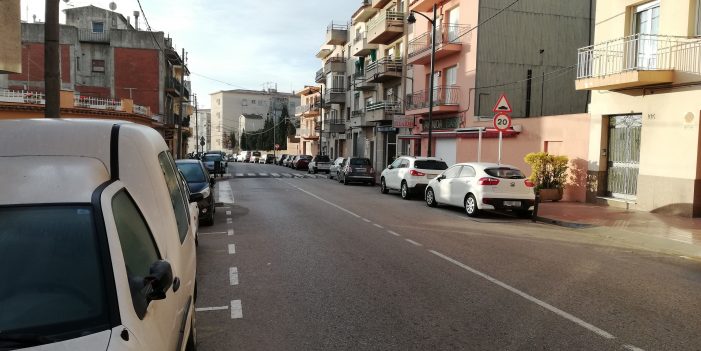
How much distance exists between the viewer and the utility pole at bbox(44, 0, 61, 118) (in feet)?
26.0

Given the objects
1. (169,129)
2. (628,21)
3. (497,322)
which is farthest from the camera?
(169,129)

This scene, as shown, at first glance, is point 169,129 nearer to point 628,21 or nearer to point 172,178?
point 628,21

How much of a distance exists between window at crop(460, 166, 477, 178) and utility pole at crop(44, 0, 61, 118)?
10776mm

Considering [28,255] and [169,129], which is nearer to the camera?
[28,255]

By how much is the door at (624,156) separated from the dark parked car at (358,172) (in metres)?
13.7

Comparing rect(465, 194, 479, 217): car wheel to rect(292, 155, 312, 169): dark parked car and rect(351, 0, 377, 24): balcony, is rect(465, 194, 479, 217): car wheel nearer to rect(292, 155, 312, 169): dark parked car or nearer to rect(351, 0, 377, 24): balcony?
rect(351, 0, 377, 24): balcony

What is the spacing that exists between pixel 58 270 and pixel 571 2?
2964 centimetres

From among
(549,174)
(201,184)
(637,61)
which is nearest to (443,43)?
(549,174)

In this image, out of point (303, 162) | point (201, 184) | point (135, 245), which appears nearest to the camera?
point (135, 245)

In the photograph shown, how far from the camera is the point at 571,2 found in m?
27.6

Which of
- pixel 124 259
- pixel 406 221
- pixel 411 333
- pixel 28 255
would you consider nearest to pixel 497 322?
pixel 411 333

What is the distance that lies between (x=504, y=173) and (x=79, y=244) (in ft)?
44.2

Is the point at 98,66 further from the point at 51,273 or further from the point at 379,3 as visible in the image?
the point at 51,273

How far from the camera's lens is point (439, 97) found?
97.7 ft
